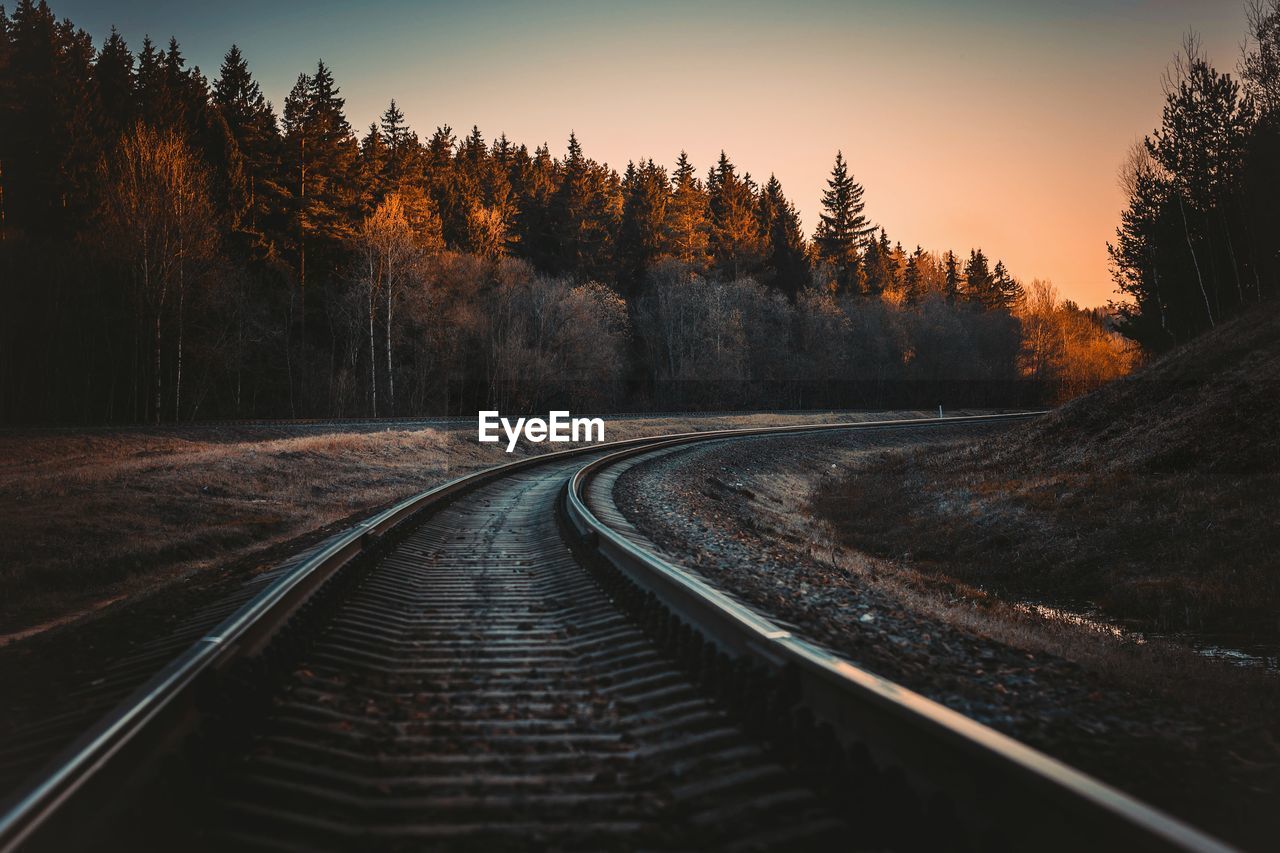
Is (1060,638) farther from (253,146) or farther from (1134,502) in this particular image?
(253,146)

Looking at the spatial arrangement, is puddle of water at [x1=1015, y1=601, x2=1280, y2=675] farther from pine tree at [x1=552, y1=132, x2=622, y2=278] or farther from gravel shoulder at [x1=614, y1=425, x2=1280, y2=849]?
pine tree at [x1=552, y1=132, x2=622, y2=278]

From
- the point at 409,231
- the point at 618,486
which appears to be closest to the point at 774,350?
the point at 409,231

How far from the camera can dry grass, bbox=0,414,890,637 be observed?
8898 mm

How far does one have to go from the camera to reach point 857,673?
3.03 meters

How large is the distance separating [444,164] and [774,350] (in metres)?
31.9

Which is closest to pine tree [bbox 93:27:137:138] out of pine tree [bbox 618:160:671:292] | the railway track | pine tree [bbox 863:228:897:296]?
pine tree [bbox 618:160:671:292]

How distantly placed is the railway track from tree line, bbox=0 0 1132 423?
34.9 m

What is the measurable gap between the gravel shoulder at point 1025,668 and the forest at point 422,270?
2996 cm

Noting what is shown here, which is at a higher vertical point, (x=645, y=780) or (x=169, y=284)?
(x=169, y=284)

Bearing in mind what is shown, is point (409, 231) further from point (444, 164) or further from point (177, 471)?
point (177, 471)

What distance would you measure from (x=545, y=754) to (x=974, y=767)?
1608mm

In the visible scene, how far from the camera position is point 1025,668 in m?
4.75

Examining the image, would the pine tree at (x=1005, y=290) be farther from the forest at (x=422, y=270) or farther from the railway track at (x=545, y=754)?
the railway track at (x=545, y=754)

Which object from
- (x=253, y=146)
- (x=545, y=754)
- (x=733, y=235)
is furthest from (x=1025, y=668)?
(x=733, y=235)
